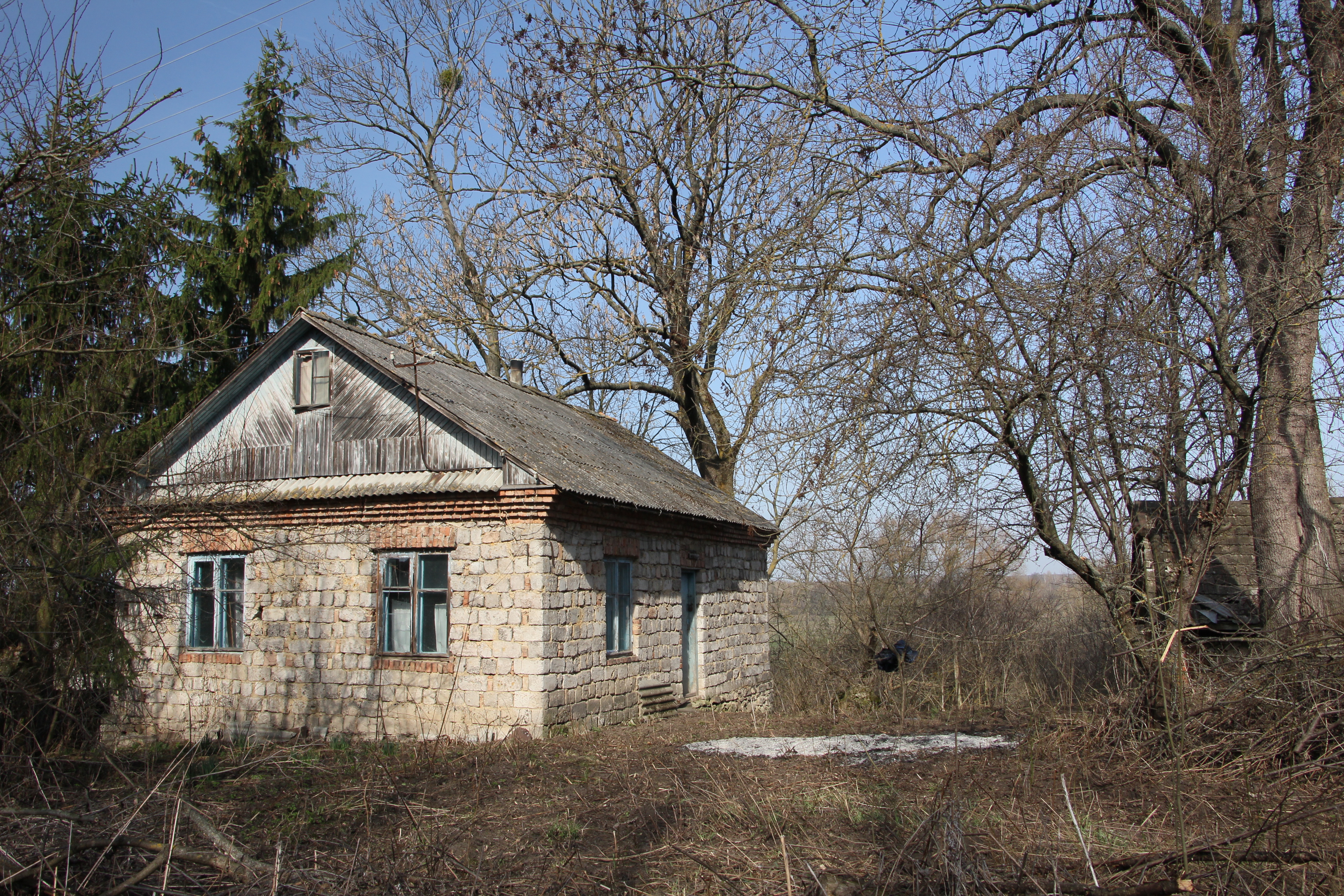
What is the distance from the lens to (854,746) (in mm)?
9172

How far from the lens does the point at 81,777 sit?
7.04 m

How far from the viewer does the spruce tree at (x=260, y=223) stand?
2020 cm

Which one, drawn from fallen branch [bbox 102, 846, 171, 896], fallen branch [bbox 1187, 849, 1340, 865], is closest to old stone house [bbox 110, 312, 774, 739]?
fallen branch [bbox 102, 846, 171, 896]

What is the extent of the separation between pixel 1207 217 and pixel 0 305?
373 inches

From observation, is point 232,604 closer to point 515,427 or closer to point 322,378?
point 322,378

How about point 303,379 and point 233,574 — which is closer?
point 303,379

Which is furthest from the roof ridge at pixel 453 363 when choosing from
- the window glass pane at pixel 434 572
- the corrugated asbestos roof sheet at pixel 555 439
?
the window glass pane at pixel 434 572

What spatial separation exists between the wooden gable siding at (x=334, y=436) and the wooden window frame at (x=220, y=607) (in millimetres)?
1232

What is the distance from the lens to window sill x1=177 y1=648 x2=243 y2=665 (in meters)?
12.9

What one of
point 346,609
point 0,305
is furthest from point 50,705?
point 346,609

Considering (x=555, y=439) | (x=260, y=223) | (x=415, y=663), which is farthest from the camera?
(x=260, y=223)

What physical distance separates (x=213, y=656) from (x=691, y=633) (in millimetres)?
6942

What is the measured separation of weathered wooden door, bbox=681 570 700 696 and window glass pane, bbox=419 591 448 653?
4173mm

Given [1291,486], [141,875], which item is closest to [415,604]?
[141,875]
